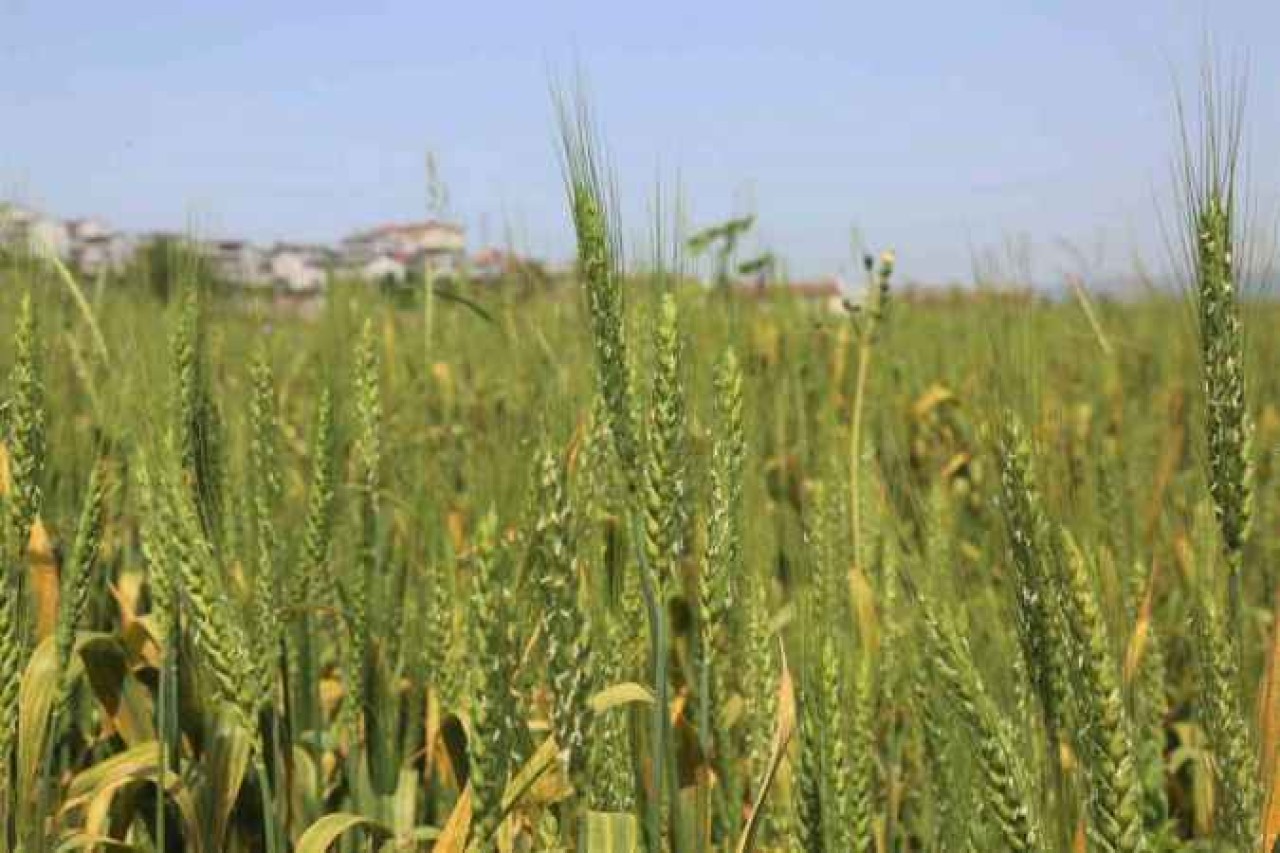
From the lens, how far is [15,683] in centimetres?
116

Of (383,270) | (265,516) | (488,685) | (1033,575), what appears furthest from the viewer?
(383,270)

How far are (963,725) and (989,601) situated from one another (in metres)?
0.62

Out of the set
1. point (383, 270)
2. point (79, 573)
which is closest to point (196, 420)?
point (79, 573)

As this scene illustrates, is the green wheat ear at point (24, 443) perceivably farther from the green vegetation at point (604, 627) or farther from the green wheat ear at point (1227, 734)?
the green wheat ear at point (1227, 734)

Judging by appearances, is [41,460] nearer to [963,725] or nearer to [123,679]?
[123,679]

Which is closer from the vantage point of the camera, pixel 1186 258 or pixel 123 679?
pixel 1186 258

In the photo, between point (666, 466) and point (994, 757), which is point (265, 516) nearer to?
point (666, 466)

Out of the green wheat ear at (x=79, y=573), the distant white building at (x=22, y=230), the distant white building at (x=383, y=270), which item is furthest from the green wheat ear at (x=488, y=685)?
the distant white building at (x=383, y=270)

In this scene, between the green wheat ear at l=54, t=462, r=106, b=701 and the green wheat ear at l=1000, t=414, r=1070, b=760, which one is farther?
the green wheat ear at l=54, t=462, r=106, b=701

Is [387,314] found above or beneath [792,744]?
above

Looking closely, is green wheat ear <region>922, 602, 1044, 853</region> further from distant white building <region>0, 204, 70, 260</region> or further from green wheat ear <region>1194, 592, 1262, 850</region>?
distant white building <region>0, 204, 70, 260</region>

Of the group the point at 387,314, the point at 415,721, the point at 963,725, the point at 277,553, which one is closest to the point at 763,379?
the point at 387,314

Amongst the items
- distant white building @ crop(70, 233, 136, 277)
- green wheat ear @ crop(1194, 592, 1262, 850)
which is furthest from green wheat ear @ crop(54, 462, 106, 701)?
distant white building @ crop(70, 233, 136, 277)

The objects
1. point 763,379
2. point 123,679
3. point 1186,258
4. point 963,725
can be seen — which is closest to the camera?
point 963,725
